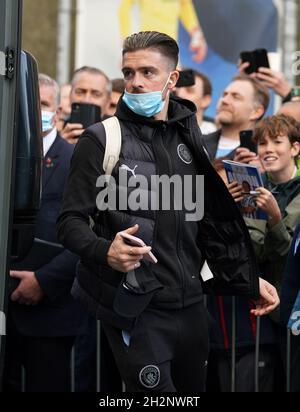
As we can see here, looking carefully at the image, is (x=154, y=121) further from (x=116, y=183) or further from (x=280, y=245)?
(x=280, y=245)

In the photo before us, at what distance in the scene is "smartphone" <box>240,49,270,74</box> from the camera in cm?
699

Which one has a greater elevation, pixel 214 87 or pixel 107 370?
pixel 214 87

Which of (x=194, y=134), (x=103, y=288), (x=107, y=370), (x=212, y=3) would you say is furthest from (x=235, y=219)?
(x=212, y=3)

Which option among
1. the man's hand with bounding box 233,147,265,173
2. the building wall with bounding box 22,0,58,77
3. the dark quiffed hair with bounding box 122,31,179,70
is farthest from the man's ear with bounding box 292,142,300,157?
the building wall with bounding box 22,0,58,77

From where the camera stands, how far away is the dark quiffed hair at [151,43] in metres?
4.23

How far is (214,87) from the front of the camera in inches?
403

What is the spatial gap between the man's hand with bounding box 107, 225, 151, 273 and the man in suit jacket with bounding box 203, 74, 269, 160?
108 inches

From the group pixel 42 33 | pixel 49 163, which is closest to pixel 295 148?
pixel 49 163

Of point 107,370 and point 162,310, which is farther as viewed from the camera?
point 107,370

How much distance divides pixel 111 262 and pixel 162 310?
41cm

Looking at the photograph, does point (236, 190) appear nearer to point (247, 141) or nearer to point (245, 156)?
point (245, 156)

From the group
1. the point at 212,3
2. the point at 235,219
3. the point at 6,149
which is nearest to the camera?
the point at 6,149

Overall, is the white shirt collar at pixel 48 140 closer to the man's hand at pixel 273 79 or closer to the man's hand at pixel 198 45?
the man's hand at pixel 273 79

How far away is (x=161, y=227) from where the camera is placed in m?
4.14
